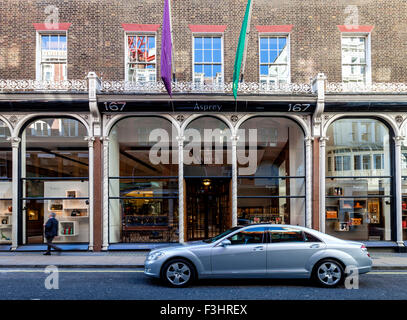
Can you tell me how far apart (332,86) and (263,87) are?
2608mm

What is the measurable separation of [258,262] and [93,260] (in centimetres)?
568

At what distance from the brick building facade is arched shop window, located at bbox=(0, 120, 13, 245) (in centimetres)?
4

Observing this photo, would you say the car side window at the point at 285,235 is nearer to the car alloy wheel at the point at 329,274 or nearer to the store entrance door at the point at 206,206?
the car alloy wheel at the point at 329,274

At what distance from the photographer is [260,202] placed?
13.3 m

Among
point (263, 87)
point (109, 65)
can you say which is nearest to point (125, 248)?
point (109, 65)

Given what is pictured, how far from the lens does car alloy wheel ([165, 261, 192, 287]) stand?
24.8ft

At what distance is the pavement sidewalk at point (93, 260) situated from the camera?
999 centimetres

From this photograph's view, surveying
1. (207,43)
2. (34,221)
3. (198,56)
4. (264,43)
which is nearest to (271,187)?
(264,43)

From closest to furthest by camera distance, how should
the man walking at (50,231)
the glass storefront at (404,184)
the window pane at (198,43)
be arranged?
the man walking at (50,231), the glass storefront at (404,184), the window pane at (198,43)

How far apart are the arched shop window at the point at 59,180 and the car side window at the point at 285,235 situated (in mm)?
7854

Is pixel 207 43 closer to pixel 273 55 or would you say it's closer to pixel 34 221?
pixel 273 55

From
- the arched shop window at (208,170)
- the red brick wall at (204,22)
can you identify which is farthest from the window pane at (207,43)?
the arched shop window at (208,170)

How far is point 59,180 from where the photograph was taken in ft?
43.0
